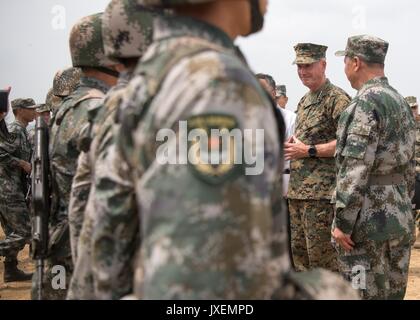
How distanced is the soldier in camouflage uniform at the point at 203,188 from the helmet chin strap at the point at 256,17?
9.3 inches

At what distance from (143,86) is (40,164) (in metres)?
2.27

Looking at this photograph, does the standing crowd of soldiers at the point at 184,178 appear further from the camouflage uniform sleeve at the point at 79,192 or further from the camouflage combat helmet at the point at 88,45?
the camouflage combat helmet at the point at 88,45

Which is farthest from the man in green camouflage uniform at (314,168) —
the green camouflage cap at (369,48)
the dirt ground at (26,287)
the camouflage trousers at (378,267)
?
the dirt ground at (26,287)

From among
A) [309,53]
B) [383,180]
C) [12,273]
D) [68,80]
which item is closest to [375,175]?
[383,180]

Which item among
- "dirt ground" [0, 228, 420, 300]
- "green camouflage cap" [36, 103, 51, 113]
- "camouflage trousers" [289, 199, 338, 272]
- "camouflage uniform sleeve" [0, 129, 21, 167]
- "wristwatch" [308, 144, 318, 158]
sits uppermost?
"green camouflage cap" [36, 103, 51, 113]

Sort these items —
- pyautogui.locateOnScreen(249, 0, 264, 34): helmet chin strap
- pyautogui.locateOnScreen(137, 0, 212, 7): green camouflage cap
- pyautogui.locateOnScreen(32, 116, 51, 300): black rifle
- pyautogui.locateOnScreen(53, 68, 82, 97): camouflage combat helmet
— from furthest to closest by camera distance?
1. pyautogui.locateOnScreen(53, 68, 82, 97): camouflage combat helmet
2. pyautogui.locateOnScreen(32, 116, 51, 300): black rifle
3. pyautogui.locateOnScreen(249, 0, 264, 34): helmet chin strap
4. pyautogui.locateOnScreen(137, 0, 212, 7): green camouflage cap

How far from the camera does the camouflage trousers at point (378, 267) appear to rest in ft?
13.2

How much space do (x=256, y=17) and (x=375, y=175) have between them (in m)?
2.76

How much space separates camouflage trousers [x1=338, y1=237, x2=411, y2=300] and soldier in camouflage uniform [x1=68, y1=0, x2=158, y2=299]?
7.46 ft

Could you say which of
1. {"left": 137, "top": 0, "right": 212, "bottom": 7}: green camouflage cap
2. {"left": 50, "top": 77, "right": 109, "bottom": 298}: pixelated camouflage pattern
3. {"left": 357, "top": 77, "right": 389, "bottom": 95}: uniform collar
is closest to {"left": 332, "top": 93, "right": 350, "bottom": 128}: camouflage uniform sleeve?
{"left": 357, "top": 77, "right": 389, "bottom": 95}: uniform collar

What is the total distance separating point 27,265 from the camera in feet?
29.1

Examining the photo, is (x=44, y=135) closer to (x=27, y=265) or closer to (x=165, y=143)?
(x=165, y=143)

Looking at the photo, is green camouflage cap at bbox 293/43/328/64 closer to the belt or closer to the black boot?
the belt

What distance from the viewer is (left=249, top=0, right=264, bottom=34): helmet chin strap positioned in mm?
1543
